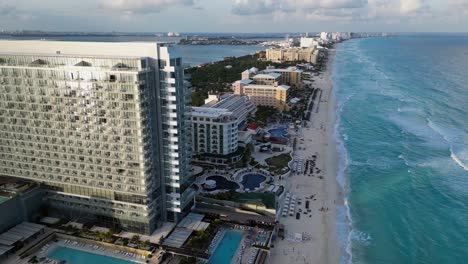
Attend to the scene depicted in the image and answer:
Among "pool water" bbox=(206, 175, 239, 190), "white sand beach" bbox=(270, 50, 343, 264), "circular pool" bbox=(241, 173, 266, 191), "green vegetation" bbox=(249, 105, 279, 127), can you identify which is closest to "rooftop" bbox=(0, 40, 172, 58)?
"pool water" bbox=(206, 175, 239, 190)

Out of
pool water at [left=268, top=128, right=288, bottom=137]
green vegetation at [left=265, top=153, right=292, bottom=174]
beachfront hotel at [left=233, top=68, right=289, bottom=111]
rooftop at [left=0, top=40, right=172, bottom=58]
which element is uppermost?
rooftop at [left=0, top=40, right=172, bottom=58]

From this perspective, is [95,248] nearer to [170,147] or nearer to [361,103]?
[170,147]

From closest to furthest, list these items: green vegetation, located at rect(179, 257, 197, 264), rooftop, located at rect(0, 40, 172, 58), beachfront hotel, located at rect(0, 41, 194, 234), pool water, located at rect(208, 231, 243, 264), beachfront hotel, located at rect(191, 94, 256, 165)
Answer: green vegetation, located at rect(179, 257, 197, 264) < rooftop, located at rect(0, 40, 172, 58) < beachfront hotel, located at rect(0, 41, 194, 234) < pool water, located at rect(208, 231, 243, 264) < beachfront hotel, located at rect(191, 94, 256, 165)

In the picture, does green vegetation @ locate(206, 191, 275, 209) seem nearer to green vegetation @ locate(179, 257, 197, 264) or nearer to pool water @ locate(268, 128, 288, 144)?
green vegetation @ locate(179, 257, 197, 264)

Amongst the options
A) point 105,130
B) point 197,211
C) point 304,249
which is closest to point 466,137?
point 304,249

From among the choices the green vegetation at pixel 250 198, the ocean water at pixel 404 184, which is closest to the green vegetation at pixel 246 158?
Result: the green vegetation at pixel 250 198

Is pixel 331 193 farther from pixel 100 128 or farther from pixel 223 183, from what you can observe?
pixel 100 128

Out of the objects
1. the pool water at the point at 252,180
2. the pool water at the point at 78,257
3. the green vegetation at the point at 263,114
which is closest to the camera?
the pool water at the point at 78,257

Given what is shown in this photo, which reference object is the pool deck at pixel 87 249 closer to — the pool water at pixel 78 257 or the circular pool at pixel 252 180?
the pool water at pixel 78 257

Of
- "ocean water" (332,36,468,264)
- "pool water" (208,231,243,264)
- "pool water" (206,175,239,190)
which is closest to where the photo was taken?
"pool water" (208,231,243,264)
